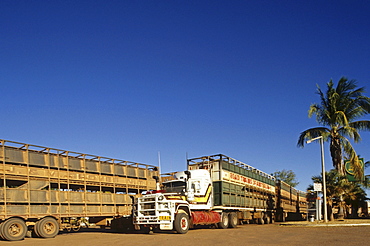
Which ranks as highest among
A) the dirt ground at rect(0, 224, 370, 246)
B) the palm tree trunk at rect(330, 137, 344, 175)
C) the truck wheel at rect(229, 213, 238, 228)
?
the palm tree trunk at rect(330, 137, 344, 175)

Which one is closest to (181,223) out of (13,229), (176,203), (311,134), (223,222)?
(176,203)

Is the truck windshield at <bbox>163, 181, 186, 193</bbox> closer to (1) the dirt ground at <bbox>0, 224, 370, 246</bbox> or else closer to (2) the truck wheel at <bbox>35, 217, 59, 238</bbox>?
(1) the dirt ground at <bbox>0, 224, 370, 246</bbox>

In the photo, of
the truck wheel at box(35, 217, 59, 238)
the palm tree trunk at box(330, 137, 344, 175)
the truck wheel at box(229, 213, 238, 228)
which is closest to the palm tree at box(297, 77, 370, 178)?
the palm tree trunk at box(330, 137, 344, 175)

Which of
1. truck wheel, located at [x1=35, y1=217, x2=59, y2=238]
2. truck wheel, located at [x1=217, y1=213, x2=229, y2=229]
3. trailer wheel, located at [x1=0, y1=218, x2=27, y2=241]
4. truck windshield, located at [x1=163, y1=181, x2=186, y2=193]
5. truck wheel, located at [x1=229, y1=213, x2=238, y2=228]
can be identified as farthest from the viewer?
truck wheel, located at [x1=229, y1=213, x2=238, y2=228]

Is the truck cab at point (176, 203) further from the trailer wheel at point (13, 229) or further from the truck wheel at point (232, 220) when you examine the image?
the trailer wheel at point (13, 229)

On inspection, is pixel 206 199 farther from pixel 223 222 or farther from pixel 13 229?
pixel 13 229

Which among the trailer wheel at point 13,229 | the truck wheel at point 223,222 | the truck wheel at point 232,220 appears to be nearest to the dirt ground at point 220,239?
the trailer wheel at point 13,229

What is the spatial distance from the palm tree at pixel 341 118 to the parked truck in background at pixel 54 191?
603 inches

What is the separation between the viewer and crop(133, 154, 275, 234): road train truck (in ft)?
63.7

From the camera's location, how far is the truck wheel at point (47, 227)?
18.0 meters

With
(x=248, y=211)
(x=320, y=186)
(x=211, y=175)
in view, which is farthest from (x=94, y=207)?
(x=320, y=186)

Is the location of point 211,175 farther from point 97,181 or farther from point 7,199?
point 7,199

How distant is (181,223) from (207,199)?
13.3 ft

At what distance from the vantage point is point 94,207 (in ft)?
68.6
